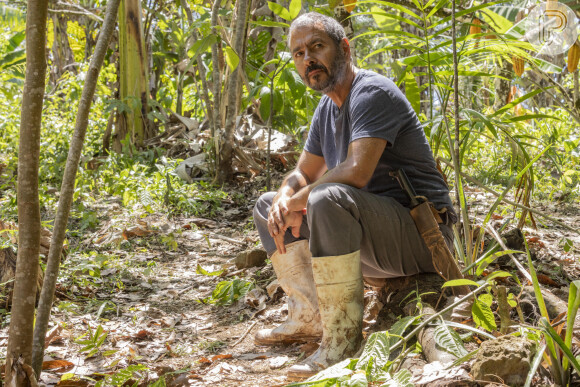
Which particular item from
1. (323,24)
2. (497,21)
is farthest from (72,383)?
(497,21)

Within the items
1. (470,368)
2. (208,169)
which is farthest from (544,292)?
(208,169)

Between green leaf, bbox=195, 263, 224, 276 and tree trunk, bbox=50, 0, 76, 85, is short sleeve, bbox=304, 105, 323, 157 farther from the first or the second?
tree trunk, bbox=50, 0, 76, 85

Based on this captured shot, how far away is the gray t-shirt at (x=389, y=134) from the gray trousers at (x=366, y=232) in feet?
0.46

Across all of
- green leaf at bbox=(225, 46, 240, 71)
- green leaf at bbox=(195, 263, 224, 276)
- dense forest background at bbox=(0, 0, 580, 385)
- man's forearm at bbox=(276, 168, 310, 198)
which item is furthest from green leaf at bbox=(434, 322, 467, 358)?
green leaf at bbox=(225, 46, 240, 71)

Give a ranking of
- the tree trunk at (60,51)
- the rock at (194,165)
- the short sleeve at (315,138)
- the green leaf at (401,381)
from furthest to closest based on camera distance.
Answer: the tree trunk at (60,51), the rock at (194,165), the short sleeve at (315,138), the green leaf at (401,381)

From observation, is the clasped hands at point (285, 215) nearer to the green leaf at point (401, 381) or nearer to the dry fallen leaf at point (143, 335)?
the dry fallen leaf at point (143, 335)

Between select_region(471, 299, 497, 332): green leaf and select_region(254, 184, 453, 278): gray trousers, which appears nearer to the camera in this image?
select_region(471, 299, 497, 332): green leaf

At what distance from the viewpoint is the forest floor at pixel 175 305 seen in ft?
7.04

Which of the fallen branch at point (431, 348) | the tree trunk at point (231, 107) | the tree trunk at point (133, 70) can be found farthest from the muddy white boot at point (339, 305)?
the tree trunk at point (133, 70)

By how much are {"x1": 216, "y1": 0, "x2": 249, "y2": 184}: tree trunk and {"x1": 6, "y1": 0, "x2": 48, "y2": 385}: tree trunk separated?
136 inches

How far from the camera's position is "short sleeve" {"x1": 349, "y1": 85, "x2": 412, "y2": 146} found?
224cm

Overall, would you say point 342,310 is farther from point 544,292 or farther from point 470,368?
point 544,292

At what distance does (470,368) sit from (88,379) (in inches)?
48.5

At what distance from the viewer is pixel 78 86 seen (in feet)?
19.2
